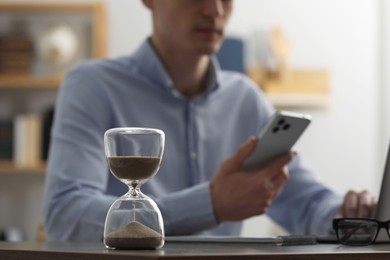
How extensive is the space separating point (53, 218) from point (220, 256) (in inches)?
31.7

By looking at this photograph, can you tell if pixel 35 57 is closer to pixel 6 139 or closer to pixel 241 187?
pixel 6 139

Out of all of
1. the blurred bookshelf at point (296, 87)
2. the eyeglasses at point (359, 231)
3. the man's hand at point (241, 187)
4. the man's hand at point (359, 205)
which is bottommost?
the blurred bookshelf at point (296, 87)

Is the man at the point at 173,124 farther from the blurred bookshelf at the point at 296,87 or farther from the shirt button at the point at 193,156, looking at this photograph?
the blurred bookshelf at the point at 296,87

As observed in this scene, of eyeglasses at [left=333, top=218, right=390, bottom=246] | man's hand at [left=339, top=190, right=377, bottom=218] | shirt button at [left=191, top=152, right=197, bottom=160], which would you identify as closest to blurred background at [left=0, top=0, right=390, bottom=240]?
shirt button at [left=191, top=152, right=197, bottom=160]

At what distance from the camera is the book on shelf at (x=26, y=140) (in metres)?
4.00

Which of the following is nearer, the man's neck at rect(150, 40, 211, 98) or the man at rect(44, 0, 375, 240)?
the man at rect(44, 0, 375, 240)

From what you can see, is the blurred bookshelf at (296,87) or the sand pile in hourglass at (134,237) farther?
the blurred bookshelf at (296,87)

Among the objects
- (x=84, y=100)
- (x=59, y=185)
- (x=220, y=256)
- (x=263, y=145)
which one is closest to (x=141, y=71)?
(x=84, y=100)

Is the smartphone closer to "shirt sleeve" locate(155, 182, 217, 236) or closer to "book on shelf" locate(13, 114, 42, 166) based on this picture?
"shirt sleeve" locate(155, 182, 217, 236)

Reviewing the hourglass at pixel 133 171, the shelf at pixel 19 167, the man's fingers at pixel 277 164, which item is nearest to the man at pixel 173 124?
the man's fingers at pixel 277 164

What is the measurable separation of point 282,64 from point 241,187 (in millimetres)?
2791

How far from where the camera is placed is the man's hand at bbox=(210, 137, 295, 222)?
55.5 inches

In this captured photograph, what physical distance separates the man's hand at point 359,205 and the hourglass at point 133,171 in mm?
651

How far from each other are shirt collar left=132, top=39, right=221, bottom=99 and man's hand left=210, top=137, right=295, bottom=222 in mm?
508
